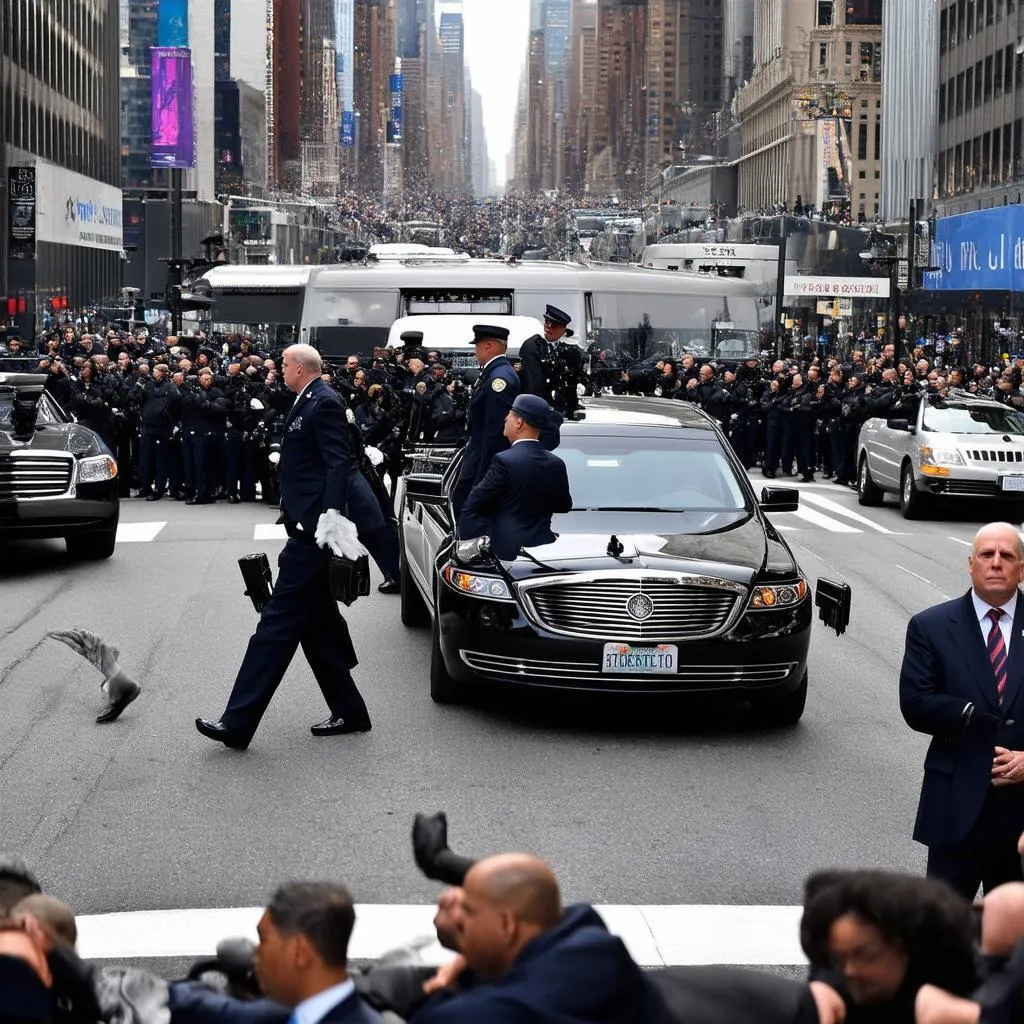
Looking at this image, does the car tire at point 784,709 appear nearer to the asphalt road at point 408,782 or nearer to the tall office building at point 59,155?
the asphalt road at point 408,782

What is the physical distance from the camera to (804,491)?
27.0 metres

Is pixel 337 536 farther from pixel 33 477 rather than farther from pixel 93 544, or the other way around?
pixel 93 544

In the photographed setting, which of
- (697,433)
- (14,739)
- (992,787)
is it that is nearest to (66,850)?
(14,739)

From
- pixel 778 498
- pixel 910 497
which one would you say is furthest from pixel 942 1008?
pixel 910 497

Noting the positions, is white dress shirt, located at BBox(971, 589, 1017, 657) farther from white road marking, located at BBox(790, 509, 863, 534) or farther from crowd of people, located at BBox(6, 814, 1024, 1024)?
white road marking, located at BBox(790, 509, 863, 534)

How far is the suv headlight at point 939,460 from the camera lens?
21969mm

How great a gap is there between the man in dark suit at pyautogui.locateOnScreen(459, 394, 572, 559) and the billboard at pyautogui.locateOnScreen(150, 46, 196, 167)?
96133mm

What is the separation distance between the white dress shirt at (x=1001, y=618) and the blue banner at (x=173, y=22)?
130 metres

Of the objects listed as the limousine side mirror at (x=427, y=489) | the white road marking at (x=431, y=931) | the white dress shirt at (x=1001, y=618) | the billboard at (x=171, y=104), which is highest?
the billboard at (x=171, y=104)

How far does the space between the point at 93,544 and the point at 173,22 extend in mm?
119736

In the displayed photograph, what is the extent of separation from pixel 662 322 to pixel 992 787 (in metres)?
34.4

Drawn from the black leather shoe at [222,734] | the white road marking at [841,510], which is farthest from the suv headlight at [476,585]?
the white road marking at [841,510]

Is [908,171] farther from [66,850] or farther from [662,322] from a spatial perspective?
[66,850]

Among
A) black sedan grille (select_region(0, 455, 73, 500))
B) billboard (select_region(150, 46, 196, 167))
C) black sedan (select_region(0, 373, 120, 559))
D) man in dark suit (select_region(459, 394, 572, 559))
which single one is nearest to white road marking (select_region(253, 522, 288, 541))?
black sedan (select_region(0, 373, 120, 559))
